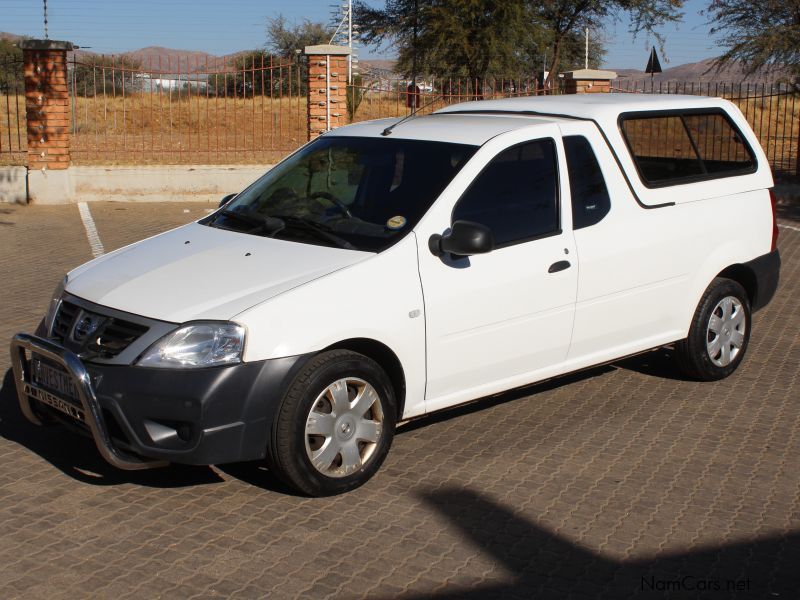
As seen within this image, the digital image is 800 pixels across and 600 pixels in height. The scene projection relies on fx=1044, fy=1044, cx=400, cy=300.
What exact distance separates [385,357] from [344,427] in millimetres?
433

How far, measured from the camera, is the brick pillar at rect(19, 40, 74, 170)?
1623 centimetres

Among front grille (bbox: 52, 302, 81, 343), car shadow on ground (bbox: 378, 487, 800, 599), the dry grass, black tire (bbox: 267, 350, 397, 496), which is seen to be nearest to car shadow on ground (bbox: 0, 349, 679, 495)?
black tire (bbox: 267, 350, 397, 496)

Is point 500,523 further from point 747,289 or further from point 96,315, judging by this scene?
point 747,289

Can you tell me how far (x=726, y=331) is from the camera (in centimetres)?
712

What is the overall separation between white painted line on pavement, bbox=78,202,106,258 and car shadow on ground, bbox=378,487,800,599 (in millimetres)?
8217

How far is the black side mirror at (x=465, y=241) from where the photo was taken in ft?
17.2

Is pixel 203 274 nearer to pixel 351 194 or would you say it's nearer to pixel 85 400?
pixel 85 400

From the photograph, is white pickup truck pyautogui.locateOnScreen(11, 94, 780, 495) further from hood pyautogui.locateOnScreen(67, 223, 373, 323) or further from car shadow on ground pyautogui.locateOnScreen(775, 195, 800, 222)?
car shadow on ground pyautogui.locateOnScreen(775, 195, 800, 222)

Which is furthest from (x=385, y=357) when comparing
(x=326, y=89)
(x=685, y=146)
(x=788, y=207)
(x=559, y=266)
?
(x=788, y=207)

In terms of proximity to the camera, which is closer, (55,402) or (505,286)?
(55,402)

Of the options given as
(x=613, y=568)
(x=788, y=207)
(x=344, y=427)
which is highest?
(x=788, y=207)

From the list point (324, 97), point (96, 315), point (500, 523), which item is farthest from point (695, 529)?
point (324, 97)

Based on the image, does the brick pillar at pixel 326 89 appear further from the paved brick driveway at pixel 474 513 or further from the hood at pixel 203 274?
the hood at pixel 203 274

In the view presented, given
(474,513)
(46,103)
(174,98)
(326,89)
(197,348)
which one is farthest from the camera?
(174,98)
